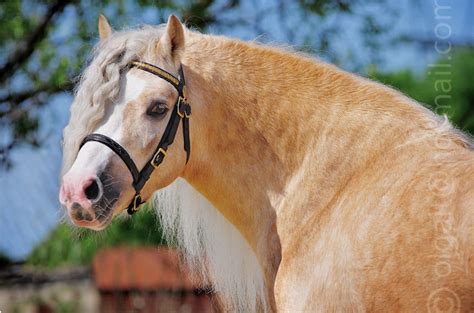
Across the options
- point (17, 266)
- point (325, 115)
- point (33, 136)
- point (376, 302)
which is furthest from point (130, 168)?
point (17, 266)

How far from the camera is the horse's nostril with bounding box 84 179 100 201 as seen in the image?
3273 millimetres

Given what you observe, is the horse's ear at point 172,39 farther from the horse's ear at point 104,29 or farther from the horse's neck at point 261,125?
the horse's ear at point 104,29

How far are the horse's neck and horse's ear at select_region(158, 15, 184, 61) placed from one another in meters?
0.10

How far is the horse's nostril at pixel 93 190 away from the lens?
3273 mm

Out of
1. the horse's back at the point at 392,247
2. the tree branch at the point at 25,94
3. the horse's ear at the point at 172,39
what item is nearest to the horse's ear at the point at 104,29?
the horse's ear at the point at 172,39

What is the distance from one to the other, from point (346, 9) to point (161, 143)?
4424 mm

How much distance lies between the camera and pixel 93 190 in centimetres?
329

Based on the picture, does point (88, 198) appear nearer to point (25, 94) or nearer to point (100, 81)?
point (100, 81)

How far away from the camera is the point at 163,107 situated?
11.6ft

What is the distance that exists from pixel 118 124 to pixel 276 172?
78cm

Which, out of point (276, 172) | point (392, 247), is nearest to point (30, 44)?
point (276, 172)

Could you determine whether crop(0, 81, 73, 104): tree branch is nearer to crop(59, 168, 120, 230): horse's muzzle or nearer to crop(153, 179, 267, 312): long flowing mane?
crop(153, 179, 267, 312): long flowing mane

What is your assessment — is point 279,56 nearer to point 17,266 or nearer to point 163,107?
point 163,107

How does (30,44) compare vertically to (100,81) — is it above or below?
below
